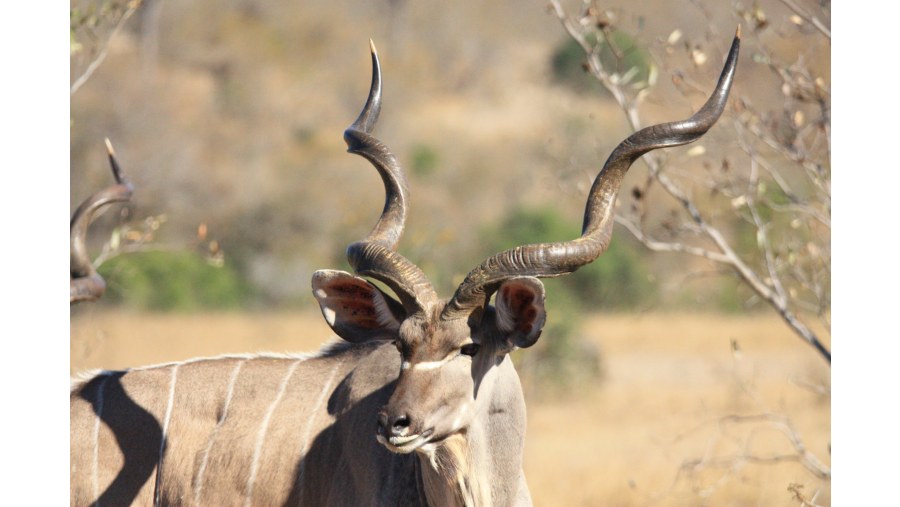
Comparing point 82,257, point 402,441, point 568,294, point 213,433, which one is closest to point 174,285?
point 568,294

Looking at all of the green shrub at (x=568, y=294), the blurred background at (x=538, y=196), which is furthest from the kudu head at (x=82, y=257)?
the green shrub at (x=568, y=294)

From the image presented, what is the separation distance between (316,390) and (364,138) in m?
0.81

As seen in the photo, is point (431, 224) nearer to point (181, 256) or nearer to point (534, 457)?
point (181, 256)

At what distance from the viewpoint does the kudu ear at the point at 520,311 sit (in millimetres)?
3020

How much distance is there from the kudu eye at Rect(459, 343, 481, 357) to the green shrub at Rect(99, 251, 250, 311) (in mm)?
10944

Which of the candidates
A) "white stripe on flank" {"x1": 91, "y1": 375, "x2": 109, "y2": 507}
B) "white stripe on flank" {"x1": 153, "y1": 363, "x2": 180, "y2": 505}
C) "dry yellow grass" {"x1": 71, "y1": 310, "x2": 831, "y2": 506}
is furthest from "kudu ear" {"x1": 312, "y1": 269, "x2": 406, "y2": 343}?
"dry yellow grass" {"x1": 71, "y1": 310, "x2": 831, "y2": 506}

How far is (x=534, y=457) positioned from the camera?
8812 mm

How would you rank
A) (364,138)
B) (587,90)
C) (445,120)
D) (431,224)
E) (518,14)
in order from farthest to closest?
(518,14), (445,120), (587,90), (431,224), (364,138)

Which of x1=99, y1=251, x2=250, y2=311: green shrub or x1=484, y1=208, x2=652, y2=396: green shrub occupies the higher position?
x1=99, y1=251, x2=250, y2=311: green shrub

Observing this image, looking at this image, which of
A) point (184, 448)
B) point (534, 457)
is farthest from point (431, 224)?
point (184, 448)

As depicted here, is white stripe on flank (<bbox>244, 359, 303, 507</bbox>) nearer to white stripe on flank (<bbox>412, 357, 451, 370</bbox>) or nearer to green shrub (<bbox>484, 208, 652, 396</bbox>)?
white stripe on flank (<bbox>412, 357, 451, 370</bbox>)

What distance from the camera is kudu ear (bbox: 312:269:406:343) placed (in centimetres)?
332

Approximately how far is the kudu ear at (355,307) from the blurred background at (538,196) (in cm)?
160

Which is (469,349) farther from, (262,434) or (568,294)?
(568,294)
